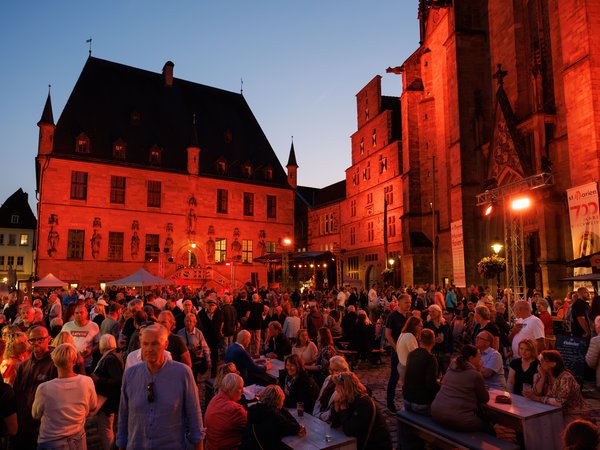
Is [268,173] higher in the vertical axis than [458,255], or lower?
higher

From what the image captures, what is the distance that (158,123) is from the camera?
37.7 m

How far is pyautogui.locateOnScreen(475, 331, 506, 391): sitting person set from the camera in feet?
20.1

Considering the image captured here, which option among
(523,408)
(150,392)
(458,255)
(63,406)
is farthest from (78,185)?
(523,408)

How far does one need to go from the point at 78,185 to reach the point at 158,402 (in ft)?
105

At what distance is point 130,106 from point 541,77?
3019 cm

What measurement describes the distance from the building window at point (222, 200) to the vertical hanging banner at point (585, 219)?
27.2 metres

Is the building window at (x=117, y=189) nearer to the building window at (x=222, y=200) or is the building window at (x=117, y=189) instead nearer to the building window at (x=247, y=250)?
the building window at (x=222, y=200)

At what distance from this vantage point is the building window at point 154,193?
34469 mm

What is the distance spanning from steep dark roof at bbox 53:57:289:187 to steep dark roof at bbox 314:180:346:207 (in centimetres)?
654

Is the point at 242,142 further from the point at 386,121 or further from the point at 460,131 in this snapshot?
the point at 460,131

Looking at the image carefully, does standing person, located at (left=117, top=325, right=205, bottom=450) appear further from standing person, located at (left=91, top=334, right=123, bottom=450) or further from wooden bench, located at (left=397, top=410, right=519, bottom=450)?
wooden bench, located at (left=397, top=410, right=519, bottom=450)

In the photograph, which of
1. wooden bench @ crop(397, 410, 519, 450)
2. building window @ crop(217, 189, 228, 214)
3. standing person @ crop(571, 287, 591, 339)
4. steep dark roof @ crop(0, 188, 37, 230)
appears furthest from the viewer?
steep dark roof @ crop(0, 188, 37, 230)

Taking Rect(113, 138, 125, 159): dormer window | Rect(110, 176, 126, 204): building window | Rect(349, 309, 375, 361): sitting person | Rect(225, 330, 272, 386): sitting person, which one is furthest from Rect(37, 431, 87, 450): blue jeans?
Rect(113, 138, 125, 159): dormer window

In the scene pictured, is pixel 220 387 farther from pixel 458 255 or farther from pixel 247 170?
pixel 247 170
